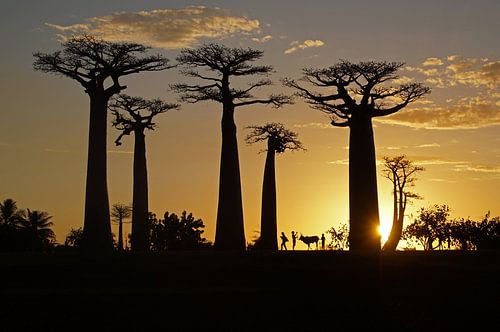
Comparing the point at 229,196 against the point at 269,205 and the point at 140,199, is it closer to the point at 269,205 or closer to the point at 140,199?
the point at 269,205

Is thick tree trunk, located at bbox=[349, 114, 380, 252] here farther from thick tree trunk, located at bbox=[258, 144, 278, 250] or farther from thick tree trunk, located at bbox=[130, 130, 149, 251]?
thick tree trunk, located at bbox=[130, 130, 149, 251]

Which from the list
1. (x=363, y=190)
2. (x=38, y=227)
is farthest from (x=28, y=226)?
(x=363, y=190)

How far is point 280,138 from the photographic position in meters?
44.8

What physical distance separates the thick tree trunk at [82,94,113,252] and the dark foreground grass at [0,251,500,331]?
6.50m

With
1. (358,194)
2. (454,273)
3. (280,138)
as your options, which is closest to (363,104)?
(358,194)

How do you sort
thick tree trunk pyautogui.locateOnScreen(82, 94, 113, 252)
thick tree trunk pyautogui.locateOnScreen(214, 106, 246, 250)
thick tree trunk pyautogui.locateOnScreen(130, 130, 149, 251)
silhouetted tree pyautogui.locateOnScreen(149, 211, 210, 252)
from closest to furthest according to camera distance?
1. thick tree trunk pyautogui.locateOnScreen(82, 94, 113, 252)
2. thick tree trunk pyautogui.locateOnScreen(214, 106, 246, 250)
3. thick tree trunk pyautogui.locateOnScreen(130, 130, 149, 251)
4. silhouetted tree pyautogui.locateOnScreen(149, 211, 210, 252)

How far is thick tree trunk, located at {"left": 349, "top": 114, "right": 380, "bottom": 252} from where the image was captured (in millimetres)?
35062

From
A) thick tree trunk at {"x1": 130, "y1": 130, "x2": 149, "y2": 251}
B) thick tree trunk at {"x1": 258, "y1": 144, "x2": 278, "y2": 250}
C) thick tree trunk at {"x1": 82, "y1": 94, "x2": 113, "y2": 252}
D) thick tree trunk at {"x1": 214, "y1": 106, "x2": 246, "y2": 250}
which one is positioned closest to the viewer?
thick tree trunk at {"x1": 82, "y1": 94, "x2": 113, "y2": 252}

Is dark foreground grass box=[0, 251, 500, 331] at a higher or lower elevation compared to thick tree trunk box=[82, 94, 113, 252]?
lower

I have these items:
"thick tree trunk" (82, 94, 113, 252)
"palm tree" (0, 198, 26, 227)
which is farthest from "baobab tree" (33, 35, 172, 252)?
"palm tree" (0, 198, 26, 227)

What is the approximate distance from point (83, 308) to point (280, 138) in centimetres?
2814

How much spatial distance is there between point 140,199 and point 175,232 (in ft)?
67.6

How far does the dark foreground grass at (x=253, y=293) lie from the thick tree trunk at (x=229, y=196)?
8.66m

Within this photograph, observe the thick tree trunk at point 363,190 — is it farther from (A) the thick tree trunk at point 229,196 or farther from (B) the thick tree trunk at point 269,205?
(B) the thick tree trunk at point 269,205
